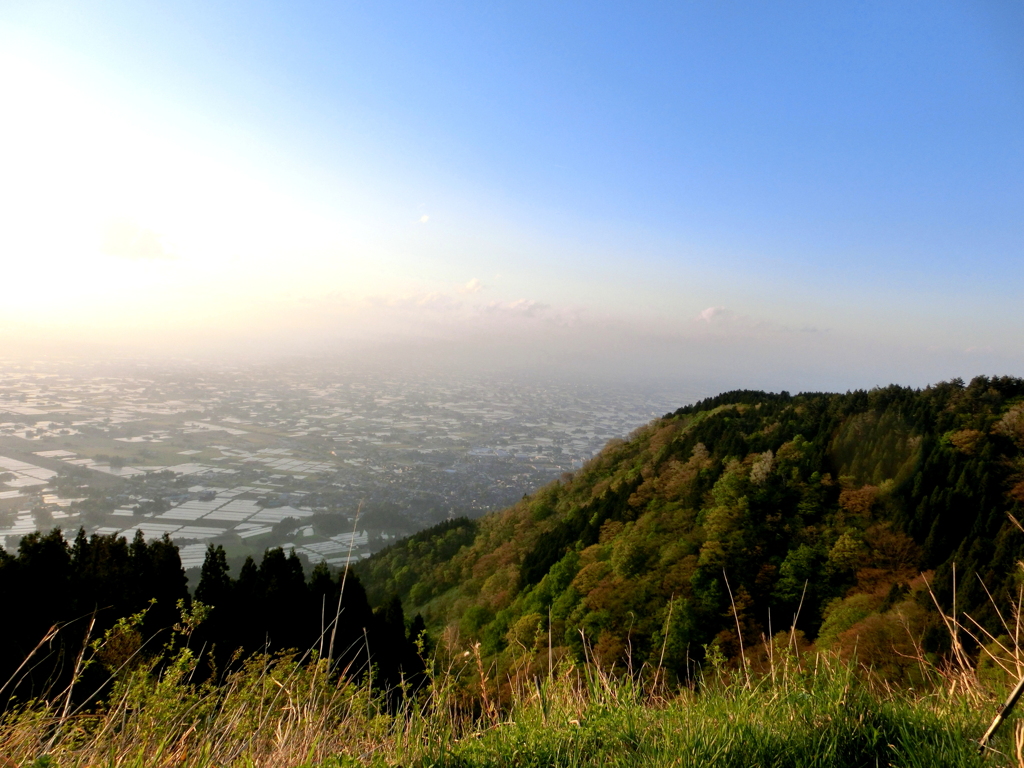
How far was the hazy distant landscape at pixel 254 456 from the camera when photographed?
35.4 metres

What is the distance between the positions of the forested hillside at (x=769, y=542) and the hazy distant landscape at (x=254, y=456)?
32.0ft

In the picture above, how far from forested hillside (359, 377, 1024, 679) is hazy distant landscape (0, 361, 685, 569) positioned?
974 centimetres

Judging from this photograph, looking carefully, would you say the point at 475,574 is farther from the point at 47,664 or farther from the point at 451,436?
the point at 451,436

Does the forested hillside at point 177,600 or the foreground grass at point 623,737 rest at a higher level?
the foreground grass at point 623,737

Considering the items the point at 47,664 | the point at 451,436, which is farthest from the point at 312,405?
the point at 47,664

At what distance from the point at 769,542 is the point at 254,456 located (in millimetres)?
51982

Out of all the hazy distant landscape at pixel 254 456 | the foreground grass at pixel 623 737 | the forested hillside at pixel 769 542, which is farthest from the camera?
the hazy distant landscape at pixel 254 456

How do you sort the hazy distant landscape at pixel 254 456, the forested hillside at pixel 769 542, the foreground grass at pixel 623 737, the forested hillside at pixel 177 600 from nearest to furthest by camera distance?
the foreground grass at pixel 623 737
the forested hillside at pixel 177 600
the forested hillside at pixel 769 542
the hazy distant landscape at pixel 254 456

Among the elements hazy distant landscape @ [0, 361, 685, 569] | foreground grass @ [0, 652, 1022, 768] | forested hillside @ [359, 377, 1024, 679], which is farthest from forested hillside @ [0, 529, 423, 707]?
hazy distant landscape @ [0, 361, 685, 569]

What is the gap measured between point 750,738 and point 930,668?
2.16m

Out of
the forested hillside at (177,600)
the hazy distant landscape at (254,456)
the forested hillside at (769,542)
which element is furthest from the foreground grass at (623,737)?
the hazy distant landscape at (254,456)

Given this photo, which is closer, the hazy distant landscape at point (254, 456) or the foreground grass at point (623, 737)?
the foreground grass at point (623, 737)

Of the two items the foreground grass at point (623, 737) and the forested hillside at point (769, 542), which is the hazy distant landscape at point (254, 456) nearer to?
the forested hillside at point (769, 542)

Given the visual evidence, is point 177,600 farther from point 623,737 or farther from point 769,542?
point 769,542
